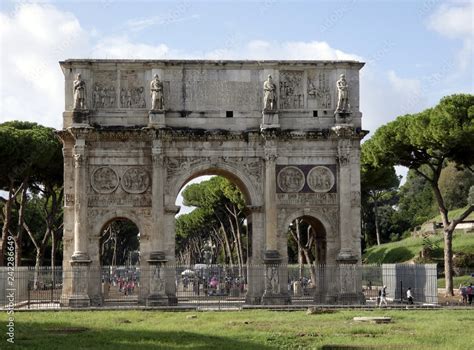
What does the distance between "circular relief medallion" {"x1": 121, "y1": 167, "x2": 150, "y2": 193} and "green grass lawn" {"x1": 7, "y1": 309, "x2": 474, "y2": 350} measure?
572 centimetres

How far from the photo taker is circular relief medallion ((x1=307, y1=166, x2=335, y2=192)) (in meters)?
33.2

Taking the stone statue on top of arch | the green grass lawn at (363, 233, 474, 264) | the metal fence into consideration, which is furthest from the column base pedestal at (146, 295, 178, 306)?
the green grass lawn at (363, 233, 474, 264)

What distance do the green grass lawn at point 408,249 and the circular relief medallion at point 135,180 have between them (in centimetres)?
2797

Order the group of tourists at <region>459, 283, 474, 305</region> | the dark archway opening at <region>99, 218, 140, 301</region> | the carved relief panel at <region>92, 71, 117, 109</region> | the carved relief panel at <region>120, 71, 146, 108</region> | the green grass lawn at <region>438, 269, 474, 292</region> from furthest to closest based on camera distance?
the green grass lawn at <region>438, 269, 474, 292</region>
the dark archway opening at <region>99, 218, 140, 301</region>
the group of tourists at <region>459, 283, 474, 305</region>
the carved relief panel at <region>120, 71, 146, 108</region>
the carved relief panel at <region>92, 71, 117, 109</region>

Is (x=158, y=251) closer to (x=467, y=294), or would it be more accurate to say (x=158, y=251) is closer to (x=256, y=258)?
(x=256, y=258)

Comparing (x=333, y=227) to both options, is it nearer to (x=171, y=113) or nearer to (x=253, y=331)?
(x=171, y=113)

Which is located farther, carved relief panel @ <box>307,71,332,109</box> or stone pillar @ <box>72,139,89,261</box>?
carved relief panel @ <box>307,71,332,109</box>

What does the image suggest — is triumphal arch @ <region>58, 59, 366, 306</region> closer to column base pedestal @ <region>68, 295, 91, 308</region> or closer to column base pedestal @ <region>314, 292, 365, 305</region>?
column base pedestal @ <region>314, 292, 365, 305</region>

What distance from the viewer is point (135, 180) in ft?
108

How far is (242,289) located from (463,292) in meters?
12.9

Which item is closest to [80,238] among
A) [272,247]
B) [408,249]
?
[272,247]

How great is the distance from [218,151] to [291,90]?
4.05 metres

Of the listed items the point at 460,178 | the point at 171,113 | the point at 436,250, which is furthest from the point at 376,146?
the point at 460,178

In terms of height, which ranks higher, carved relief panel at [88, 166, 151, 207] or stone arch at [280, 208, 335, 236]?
carved relief panel at [88, 166, 151, 207]
